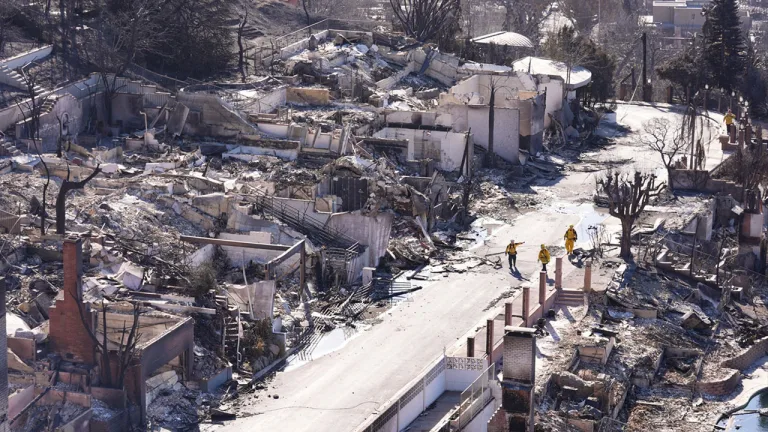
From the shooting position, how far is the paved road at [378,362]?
27.1 metres

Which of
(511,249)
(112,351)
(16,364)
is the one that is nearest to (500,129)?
(511,249)

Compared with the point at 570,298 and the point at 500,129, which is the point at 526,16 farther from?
the point at 570,298

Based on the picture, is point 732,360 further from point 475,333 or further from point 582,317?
point 475,333

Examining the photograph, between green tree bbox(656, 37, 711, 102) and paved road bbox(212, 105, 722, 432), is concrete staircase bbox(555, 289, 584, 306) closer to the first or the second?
paved road bbox(212, 105, 722, 432)

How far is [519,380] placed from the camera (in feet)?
81.6

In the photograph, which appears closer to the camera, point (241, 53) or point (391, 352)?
point (391, 352)

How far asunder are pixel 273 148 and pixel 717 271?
13355 millimetres

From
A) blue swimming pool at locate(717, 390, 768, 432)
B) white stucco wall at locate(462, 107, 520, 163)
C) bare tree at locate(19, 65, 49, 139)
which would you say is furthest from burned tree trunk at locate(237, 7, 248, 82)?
blue swimming pool at locate(717, 390, 768, 432)

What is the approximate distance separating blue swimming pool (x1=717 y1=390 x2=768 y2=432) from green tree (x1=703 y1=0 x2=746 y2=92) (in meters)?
31.5

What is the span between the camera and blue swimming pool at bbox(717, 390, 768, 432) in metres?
30.5

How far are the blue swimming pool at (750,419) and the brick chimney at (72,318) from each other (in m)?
12.9

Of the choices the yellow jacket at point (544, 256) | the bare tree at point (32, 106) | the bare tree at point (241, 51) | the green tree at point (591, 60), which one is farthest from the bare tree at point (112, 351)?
the green tree at point (591, 60)

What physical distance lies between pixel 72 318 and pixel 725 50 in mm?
40719

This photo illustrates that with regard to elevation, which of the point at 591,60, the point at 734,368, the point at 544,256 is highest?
the point at 591,60
